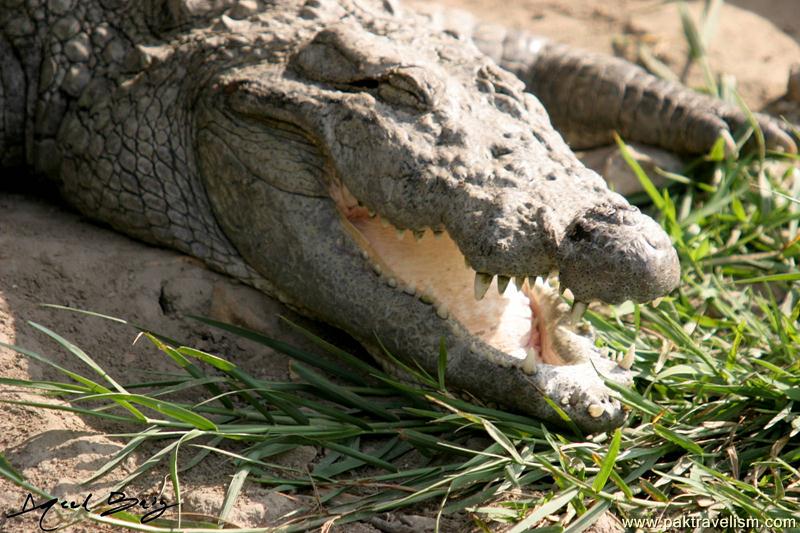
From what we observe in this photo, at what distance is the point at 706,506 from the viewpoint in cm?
274

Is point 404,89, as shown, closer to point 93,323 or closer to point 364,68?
point 364,68

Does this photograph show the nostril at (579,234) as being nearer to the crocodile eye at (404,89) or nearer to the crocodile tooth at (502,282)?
the crocodile tooth at (502,282)

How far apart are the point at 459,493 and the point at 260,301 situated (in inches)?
43.3

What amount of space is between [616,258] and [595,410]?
54 cm

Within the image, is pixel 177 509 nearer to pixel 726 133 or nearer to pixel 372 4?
pixel 372 4

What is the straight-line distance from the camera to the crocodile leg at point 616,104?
15.4 feet

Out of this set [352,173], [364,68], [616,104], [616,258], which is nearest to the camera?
[616,258]

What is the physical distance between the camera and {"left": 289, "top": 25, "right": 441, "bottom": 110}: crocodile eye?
3.17 metres

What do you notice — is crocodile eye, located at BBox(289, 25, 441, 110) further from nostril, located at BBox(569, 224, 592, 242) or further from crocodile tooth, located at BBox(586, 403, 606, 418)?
crocodile tooth, located at BBox(586, 403, 606, 418)

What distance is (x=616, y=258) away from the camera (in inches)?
102

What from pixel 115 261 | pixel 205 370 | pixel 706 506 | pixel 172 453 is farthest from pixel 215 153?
pixel 706 506

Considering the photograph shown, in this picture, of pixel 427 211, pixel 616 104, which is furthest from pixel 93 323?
pixel 616 104

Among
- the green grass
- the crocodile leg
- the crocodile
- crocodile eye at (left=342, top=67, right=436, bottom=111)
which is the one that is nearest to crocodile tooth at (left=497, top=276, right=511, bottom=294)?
the crocodile

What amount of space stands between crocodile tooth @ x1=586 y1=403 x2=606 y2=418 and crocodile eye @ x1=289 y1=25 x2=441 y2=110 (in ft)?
3.59
